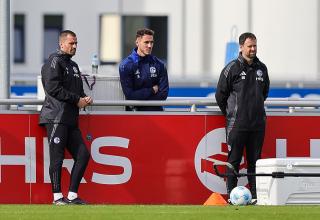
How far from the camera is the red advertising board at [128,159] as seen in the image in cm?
1688

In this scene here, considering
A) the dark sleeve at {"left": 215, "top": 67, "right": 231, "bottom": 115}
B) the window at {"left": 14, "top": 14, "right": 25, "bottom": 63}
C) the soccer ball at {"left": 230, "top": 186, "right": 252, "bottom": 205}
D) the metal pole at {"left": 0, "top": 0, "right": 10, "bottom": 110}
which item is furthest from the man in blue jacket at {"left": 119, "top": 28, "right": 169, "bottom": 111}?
the window at {"left": 14, "top": 14, "right": 25, "bottom": 63}

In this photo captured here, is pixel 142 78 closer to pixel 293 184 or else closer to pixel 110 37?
pixel 293 184

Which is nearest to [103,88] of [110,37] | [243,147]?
[243,147]

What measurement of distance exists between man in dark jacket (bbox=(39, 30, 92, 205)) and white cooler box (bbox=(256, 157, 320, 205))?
6.94 ft

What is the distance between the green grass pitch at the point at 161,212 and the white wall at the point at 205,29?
54.3ft

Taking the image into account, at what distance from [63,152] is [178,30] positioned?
56.2ft

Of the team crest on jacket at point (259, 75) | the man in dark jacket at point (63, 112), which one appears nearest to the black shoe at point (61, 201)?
the man in dark jacket at point (63, 112)

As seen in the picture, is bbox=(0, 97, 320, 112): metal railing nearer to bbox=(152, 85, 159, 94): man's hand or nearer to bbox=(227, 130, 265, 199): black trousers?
bbox=(152, 85, 159, 94): man's hand

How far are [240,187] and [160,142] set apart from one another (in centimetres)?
149

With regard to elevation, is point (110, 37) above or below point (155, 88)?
above

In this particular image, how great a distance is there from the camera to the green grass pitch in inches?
539

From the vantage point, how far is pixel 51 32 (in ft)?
111

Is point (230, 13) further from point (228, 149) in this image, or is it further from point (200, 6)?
point (228, 149)

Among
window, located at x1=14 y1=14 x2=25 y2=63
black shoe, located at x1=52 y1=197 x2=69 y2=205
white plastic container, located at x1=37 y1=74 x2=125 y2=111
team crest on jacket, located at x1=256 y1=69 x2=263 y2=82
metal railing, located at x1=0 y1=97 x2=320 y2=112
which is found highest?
window, located at x1=14 y1=14 x2=25 y2=63
